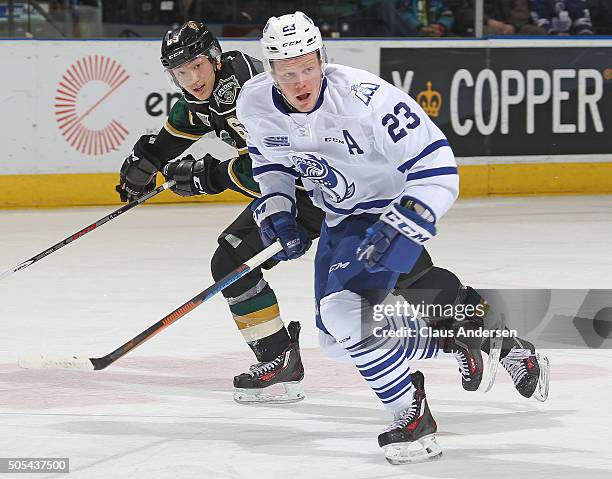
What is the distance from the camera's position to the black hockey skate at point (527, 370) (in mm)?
3566

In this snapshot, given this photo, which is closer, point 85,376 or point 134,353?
point 85,376

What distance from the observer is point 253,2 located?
27.3 feet

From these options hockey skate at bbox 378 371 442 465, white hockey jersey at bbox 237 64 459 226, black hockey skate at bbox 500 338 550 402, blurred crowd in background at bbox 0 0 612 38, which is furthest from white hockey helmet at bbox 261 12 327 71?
blurred crowd in background at bbox 0 0 612 38

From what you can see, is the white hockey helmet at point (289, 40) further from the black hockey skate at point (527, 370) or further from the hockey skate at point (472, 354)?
the black hockey skate at point (527, 370)

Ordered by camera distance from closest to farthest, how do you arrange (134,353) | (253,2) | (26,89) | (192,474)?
(192,474), (134,353), (26,89), (253,2)

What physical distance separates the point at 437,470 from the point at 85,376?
1.38 meters

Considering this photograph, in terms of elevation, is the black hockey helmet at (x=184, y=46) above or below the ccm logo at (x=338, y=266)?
above

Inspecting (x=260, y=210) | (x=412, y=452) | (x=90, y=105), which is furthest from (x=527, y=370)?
(x=90, y=105)

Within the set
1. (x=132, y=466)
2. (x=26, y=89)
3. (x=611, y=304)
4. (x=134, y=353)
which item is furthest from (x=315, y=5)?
(x=132, y=466)

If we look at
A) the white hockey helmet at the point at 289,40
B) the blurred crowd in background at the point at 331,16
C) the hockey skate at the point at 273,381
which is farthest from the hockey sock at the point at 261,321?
the blurred crowd in background at the point at 331,16

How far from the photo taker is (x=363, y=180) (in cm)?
323

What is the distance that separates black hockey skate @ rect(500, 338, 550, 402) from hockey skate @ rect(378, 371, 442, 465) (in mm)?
473

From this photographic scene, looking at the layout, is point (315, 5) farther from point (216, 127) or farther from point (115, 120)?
point (216, 127)

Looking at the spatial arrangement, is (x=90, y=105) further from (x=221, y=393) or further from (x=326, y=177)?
(x=326, y=177)
